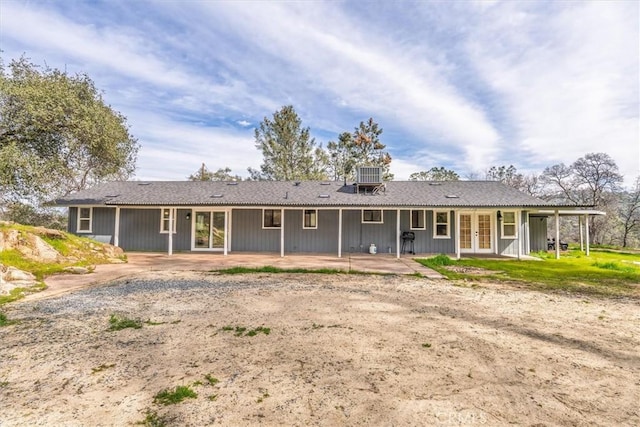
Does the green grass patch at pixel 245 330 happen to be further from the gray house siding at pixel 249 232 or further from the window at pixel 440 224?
the window at pixel 440 224

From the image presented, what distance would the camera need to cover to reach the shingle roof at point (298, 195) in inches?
532

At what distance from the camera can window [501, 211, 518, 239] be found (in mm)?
14102

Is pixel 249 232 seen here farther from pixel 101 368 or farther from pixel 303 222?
pixel 101 368

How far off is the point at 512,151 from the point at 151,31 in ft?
104

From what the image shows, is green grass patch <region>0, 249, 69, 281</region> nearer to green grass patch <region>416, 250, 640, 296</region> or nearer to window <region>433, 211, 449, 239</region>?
green grass patch <region>416, 250, 640, 296</region>

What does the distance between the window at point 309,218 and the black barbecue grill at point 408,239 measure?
4.17 meters

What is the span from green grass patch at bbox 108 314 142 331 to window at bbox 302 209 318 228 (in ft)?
34.2

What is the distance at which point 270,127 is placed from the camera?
29.0 m

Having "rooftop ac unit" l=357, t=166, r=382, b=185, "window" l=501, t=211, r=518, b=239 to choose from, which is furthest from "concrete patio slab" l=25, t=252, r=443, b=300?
"window" l=501, t=211, r=518, b=239

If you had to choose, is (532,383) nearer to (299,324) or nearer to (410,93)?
(299,324)

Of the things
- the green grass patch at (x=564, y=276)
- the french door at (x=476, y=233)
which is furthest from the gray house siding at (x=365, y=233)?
the french door at (x=476, y=233)

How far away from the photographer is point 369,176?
15.3 metres

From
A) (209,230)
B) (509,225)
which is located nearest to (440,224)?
(509,225)

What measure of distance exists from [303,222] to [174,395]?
1232 cm
